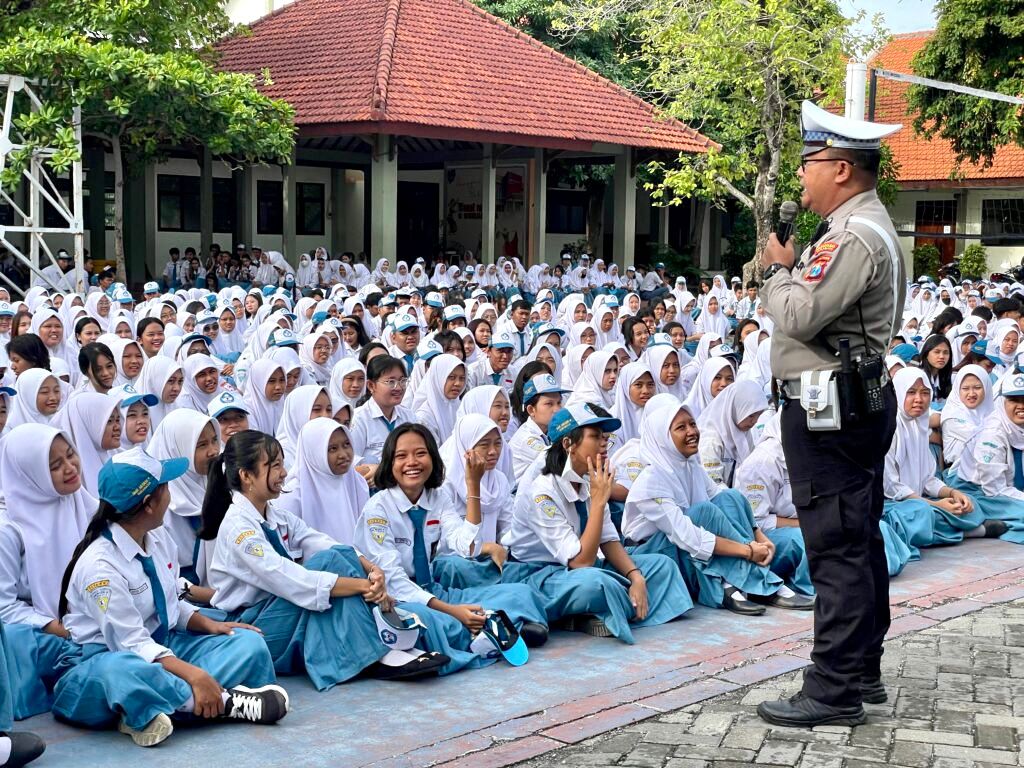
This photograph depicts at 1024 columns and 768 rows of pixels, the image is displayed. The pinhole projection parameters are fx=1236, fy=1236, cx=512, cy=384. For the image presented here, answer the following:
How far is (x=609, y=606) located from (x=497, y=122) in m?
14.4

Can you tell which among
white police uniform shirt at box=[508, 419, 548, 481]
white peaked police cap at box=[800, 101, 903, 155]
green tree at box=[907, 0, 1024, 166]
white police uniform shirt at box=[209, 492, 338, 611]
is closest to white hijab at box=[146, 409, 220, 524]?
white police uniform shirt at box=[209, 492, 338, 611]

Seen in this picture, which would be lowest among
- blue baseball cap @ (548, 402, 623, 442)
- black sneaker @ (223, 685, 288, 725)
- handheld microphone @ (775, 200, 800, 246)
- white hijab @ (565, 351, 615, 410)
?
black sneaker @ (223, 685, 288, 725)

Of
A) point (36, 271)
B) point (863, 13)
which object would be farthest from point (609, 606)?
point (863, 13)

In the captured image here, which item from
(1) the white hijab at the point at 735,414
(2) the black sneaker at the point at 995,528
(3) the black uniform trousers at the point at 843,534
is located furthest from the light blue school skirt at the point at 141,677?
(2) the black sneaker at the point at 995,528

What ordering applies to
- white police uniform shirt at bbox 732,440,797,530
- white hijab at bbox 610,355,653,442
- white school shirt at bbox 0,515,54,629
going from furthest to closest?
1. white hijab at bbox 610,355,653,442
2. white police uniform shirt at bbox 732,440,797,530
3. white school shirt at bbox 0,515,54,629

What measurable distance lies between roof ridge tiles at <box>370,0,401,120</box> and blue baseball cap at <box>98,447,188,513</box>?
1365cm

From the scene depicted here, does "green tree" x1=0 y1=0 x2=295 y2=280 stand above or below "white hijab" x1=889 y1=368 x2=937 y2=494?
above

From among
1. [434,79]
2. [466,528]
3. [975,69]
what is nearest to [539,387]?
[466,528]

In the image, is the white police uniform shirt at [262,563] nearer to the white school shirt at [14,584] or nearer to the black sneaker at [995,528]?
the white school shirt at [14,584]

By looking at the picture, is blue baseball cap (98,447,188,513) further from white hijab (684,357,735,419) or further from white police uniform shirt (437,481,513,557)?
white hijab (684,357,735,419)

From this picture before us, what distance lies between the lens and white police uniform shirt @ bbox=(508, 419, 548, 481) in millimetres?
6574

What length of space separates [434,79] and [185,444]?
14291 millimetres

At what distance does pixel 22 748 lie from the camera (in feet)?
12.1

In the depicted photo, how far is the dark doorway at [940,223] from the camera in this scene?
87.1 feet
